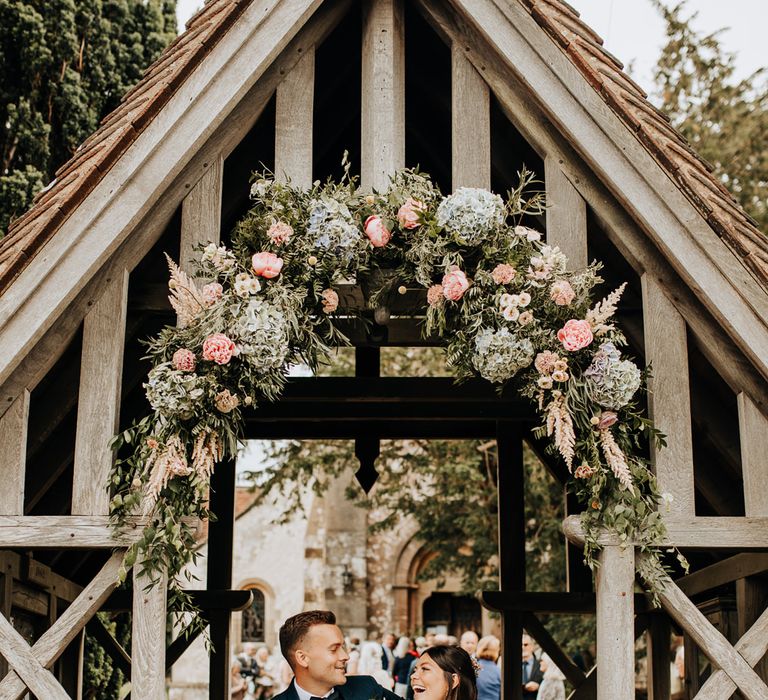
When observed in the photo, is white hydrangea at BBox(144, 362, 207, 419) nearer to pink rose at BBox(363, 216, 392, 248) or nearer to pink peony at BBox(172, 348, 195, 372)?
pink peony at BBox(172, 348, 195, 372)

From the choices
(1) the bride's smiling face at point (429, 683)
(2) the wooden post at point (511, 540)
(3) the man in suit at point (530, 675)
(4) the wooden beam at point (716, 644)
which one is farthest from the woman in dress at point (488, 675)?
(4) the wooden beam at point (716, 644)

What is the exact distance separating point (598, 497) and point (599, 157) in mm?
1387

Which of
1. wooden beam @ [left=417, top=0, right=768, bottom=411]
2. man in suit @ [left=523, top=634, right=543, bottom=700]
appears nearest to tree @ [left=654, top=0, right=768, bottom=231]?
man in suit @ [left=523, top=634, right=543, bottom=700]

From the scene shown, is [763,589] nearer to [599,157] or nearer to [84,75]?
[599,157]

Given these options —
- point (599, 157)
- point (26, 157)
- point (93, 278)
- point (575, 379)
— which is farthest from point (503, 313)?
point (26, 157)

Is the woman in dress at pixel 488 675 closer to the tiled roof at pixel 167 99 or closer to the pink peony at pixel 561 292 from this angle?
the tiled roof at pixel 167 99

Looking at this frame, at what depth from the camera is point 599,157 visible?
477 cm

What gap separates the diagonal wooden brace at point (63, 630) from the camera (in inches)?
178

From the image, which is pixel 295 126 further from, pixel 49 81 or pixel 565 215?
pixel 49 81

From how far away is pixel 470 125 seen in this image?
16.6 feet

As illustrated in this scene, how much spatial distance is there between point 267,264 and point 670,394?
1.75 m

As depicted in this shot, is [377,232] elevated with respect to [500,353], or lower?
elevated

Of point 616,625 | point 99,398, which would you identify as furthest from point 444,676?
point 99,398

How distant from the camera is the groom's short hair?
18.0 ft
